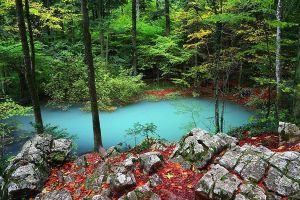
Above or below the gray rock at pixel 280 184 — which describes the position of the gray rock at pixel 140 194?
below

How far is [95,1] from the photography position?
2398cm

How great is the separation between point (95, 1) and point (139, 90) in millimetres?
8610

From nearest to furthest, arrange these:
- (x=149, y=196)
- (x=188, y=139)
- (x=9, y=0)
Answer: (x=149, y=196)
(x=188, y=139)
(x=9, y=0)

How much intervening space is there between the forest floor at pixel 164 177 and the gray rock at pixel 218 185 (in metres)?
0.33

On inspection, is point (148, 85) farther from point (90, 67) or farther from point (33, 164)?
point (33, 164)

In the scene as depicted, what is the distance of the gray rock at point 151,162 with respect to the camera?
6.55 m

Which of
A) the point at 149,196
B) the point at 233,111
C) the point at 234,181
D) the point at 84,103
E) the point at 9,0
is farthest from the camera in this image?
the point at 84,103

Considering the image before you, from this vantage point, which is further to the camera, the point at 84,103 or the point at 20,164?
the point at 84,103

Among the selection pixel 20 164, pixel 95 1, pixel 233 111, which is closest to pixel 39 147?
pixel 20 164

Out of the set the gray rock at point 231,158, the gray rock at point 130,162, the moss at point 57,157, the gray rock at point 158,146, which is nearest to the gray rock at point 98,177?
the gray rock at point 130,162

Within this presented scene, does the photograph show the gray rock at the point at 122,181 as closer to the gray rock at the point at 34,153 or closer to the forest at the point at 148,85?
the forest at the point at 148,85

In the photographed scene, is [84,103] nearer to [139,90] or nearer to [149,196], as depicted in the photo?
[139,90]

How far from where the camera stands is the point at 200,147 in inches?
270

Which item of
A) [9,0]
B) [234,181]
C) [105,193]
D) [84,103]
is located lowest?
[84,103]
